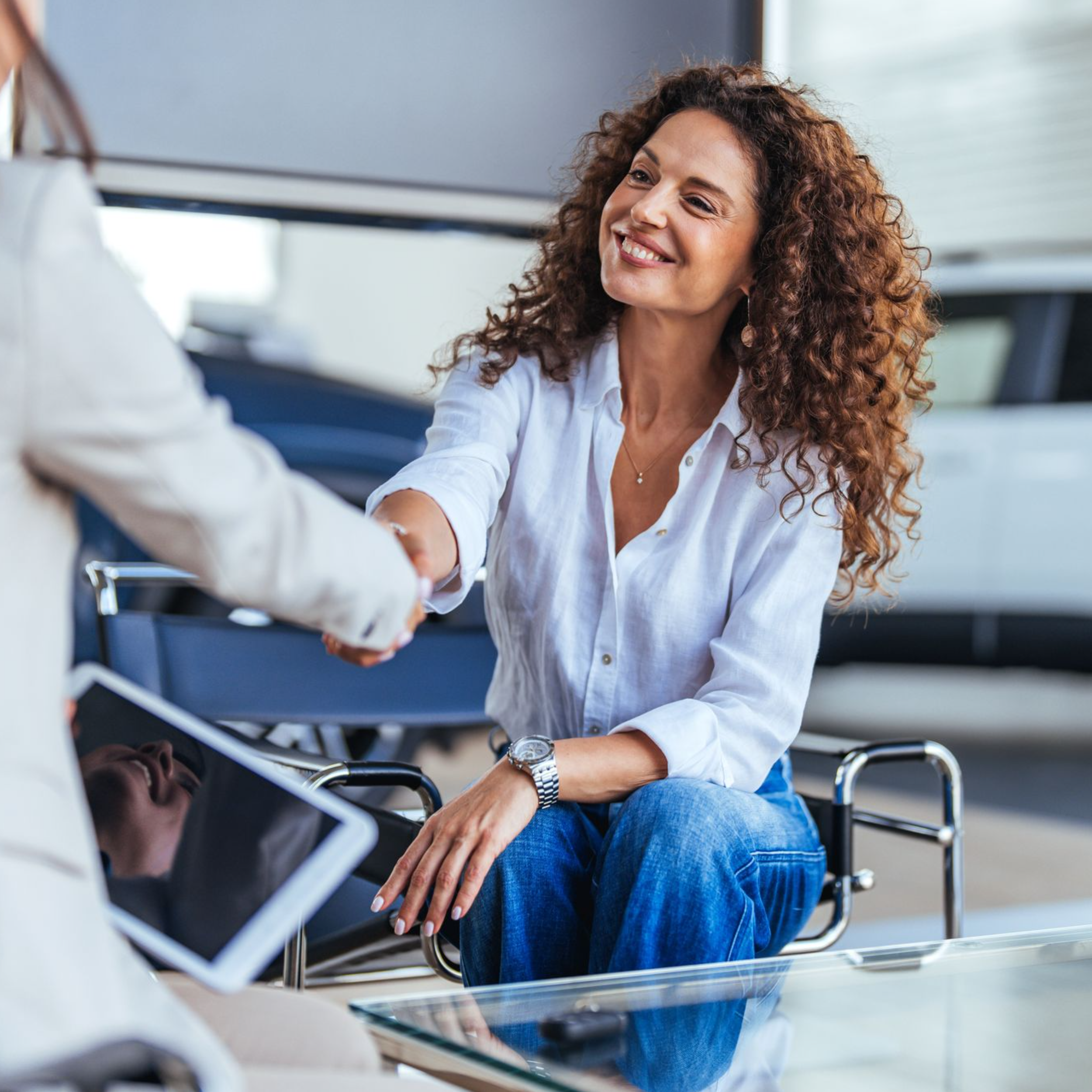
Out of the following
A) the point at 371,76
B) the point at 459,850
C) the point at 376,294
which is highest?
the point at 371,76

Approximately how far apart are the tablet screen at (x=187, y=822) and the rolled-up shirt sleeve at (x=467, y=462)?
23.0 inches

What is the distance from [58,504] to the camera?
2.39 feet

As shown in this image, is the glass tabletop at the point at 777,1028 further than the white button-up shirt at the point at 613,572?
No

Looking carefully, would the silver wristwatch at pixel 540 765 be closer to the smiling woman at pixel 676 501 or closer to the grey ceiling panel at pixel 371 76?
the smiling woman at pixel 676 501

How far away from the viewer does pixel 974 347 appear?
4348 millimetres

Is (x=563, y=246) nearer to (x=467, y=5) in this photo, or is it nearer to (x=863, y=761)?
(x=467, y=5)

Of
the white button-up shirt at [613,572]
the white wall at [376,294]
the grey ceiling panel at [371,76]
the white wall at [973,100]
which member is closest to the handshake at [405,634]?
the white button-up shirt at [613,572]

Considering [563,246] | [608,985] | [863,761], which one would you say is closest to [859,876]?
[863,761]

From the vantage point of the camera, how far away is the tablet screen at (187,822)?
810 mm

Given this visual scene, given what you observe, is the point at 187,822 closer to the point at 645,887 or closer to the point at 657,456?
the point at 645,887

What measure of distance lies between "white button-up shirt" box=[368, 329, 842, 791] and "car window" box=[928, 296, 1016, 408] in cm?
283

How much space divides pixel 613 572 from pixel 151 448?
96cm

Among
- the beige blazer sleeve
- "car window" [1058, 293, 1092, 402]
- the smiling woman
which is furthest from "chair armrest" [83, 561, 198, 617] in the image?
"car window" [1058, 293, 1092, 402]

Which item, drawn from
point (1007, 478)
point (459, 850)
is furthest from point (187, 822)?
point (1007, 478)
